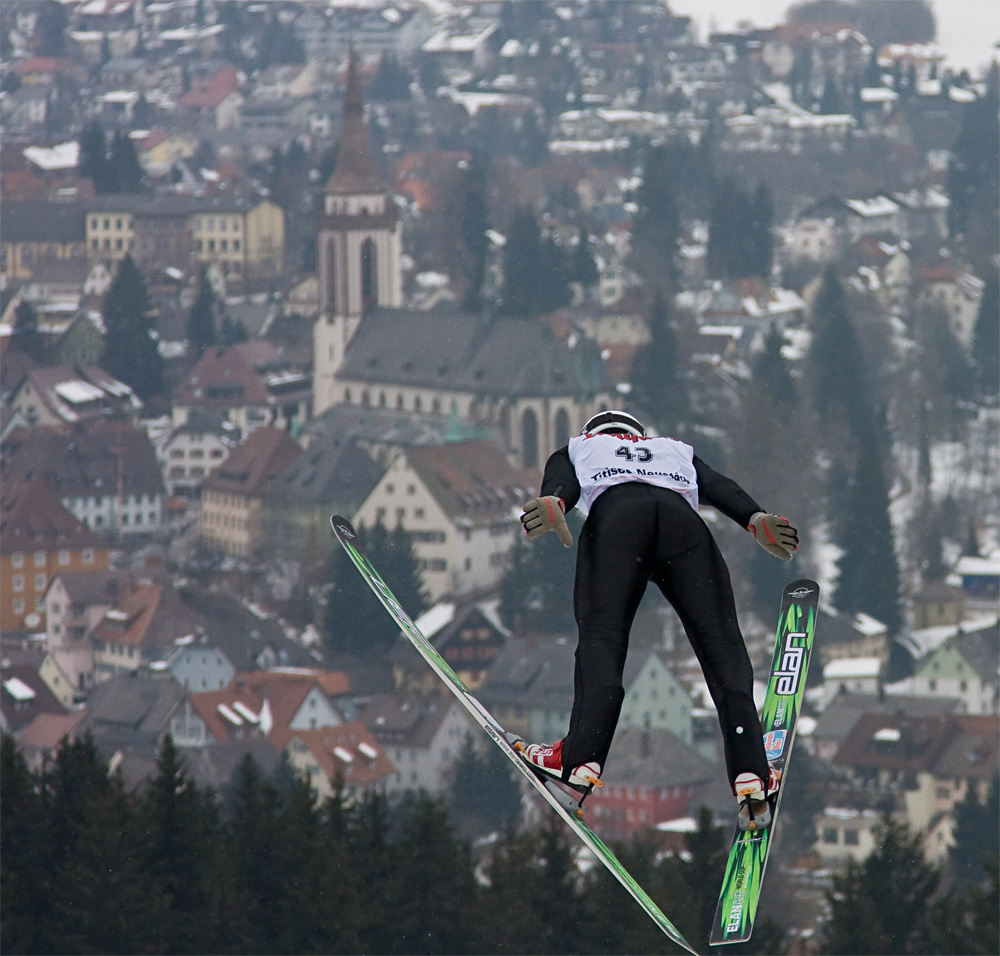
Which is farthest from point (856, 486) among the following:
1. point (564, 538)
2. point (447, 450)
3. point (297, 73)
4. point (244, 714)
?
point (297, 73)

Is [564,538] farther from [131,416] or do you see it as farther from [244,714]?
[131,416]

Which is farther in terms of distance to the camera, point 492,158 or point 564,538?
point 492,158

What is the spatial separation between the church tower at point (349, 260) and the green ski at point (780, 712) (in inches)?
3603

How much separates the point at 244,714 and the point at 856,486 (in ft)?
78.1

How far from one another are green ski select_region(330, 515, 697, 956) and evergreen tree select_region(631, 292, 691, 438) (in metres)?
81.1

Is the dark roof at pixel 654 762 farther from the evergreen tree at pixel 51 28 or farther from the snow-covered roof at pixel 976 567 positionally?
Answer: the evergreen tree at pixel 51 28

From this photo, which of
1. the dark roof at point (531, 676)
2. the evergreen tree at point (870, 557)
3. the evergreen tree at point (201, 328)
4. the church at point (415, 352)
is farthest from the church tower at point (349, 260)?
the dark roof at point (531, 676)

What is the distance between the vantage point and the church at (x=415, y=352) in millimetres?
92625

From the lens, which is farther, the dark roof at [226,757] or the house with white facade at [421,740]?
the house with white facade at [421,740]

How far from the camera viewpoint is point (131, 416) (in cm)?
9794

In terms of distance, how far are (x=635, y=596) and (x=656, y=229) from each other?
108 meters

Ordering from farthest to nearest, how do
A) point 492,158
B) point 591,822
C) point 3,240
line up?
point 492,158 < point 3,240 < point 591,822

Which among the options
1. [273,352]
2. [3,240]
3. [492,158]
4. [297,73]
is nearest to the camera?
[273,352]

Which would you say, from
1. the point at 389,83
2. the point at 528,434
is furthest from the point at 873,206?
the point at 389,83
